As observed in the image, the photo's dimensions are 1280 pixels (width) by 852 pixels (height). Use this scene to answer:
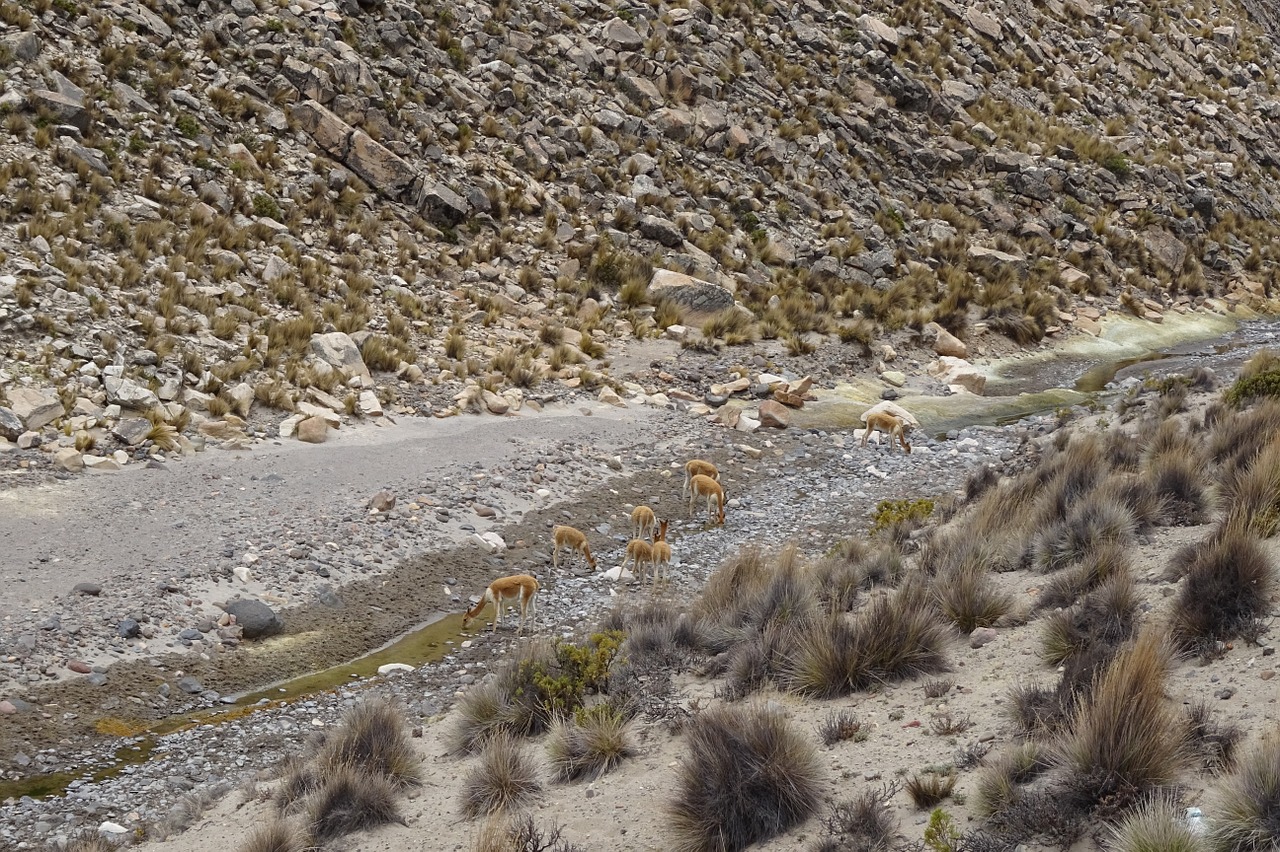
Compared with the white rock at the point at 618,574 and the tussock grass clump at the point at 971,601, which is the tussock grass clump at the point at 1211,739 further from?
the white rock at the point at 618,574

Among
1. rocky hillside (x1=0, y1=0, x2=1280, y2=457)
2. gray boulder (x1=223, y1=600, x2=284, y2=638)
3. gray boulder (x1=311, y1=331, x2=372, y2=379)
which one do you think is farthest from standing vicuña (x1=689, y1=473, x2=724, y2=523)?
gray boulder (x1=311, y1=331, x2=372, y2=379)

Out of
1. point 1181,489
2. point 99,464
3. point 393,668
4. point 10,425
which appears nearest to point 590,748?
point 393,668

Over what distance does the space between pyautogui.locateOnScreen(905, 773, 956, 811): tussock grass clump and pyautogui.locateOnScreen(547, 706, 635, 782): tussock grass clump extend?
6.43 ft

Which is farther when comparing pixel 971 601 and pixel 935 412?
pixel 935 412

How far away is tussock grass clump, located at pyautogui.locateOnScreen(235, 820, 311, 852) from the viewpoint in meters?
5.88

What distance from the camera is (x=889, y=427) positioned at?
17.0 m

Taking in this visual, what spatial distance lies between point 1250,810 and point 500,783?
157 inches

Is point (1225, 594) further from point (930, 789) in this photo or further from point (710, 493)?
point (710, 493)

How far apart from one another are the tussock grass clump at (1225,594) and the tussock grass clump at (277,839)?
539cm

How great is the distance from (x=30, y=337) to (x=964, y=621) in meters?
13.4

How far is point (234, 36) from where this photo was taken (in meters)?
23.5

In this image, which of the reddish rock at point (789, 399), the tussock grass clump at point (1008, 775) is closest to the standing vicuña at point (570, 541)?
the tussock grass clump at point (1008, 775)

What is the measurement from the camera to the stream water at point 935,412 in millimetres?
8164

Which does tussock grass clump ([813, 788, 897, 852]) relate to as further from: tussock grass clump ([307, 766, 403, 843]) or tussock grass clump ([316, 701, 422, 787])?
tussock grass clump ([316, 701, 422, 787])
